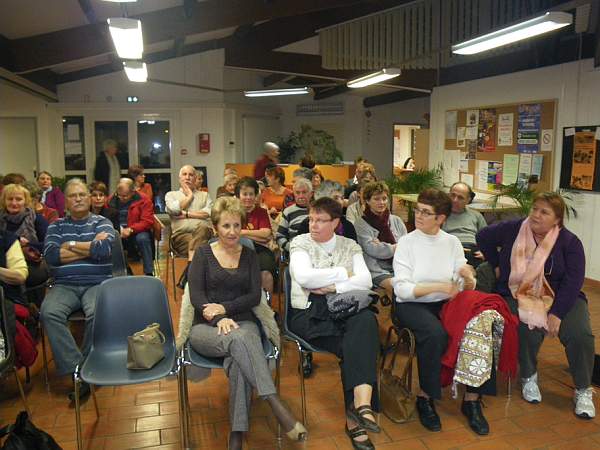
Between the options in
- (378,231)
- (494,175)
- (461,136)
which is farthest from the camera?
(461,136)

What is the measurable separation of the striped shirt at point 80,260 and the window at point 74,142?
7.72 metres

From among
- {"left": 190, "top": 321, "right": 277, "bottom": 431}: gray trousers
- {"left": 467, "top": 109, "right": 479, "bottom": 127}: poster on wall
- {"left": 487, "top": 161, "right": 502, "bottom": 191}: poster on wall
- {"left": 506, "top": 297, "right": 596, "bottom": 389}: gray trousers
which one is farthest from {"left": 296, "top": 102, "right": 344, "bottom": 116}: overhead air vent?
{"left": 190, "top": 321, "right": 277, "bottom": 431}: gray trousers

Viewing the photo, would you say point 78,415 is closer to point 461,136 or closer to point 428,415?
point 428,415

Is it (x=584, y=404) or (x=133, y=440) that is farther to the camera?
(x=584, y=404)

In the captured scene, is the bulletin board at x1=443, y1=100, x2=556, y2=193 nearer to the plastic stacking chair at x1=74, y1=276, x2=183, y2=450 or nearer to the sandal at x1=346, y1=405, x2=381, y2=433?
the sandal at x1=346, y1=405, x2=381, y2=433

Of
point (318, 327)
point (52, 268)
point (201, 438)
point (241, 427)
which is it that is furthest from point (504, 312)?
point (52, 268)

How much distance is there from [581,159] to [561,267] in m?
2.87

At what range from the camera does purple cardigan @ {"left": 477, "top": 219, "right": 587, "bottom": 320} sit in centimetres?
312

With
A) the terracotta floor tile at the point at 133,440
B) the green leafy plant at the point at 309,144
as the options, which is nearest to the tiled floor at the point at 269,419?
the terracotta floor tile at the point at 133,440

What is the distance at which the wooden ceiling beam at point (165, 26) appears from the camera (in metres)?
5.75

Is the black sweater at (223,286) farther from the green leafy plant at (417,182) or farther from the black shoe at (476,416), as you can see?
the green leafy plant at (417,182)

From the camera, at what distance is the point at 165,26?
621 cm

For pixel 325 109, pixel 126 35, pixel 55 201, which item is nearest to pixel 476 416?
pixel 126 35

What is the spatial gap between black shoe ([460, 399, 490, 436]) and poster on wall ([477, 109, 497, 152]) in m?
4.56
